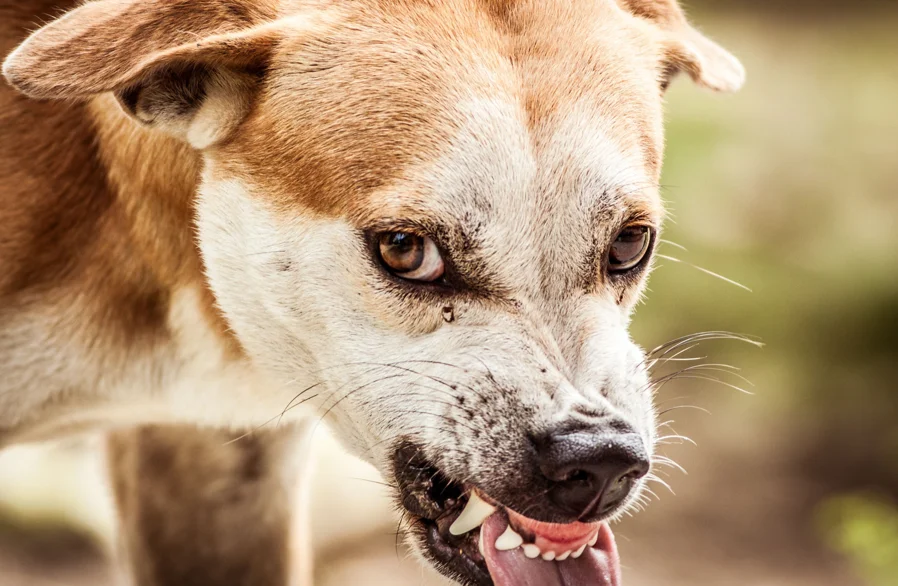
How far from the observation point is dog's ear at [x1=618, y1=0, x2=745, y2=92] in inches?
118

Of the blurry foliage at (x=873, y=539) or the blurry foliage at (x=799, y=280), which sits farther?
the blurry foliage at (x=799, y=280)

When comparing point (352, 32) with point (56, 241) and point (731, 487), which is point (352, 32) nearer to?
point (56, 241)

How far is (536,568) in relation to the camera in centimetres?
251

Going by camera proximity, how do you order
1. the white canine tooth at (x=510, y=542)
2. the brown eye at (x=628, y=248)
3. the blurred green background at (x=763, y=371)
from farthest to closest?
the blurred green background at (x=763, y=371)
the brown eye at (x=628, y=248)
the white canine tooth at (x=510, y=542)

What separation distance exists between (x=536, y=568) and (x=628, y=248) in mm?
755

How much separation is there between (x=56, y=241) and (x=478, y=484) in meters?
1.33

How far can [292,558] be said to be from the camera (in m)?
3.93

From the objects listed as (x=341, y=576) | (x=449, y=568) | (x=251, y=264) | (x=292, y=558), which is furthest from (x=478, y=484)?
(x=341, y=576)

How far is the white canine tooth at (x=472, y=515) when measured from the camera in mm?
2559

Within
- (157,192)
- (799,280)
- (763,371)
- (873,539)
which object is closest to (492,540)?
(157,192)

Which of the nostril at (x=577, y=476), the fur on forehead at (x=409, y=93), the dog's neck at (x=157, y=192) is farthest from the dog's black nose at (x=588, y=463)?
the dog's neck at (x=157, y=192)

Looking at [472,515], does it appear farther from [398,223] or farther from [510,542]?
[398,223]

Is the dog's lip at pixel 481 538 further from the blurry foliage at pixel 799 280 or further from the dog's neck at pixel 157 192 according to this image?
the blurry foliage at pixel 799 280

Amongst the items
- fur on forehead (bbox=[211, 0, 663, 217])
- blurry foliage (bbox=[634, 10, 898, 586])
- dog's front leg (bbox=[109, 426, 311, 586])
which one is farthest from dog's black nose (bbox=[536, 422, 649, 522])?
blurry foliage (bbox=[634, 10, 898, 586])
